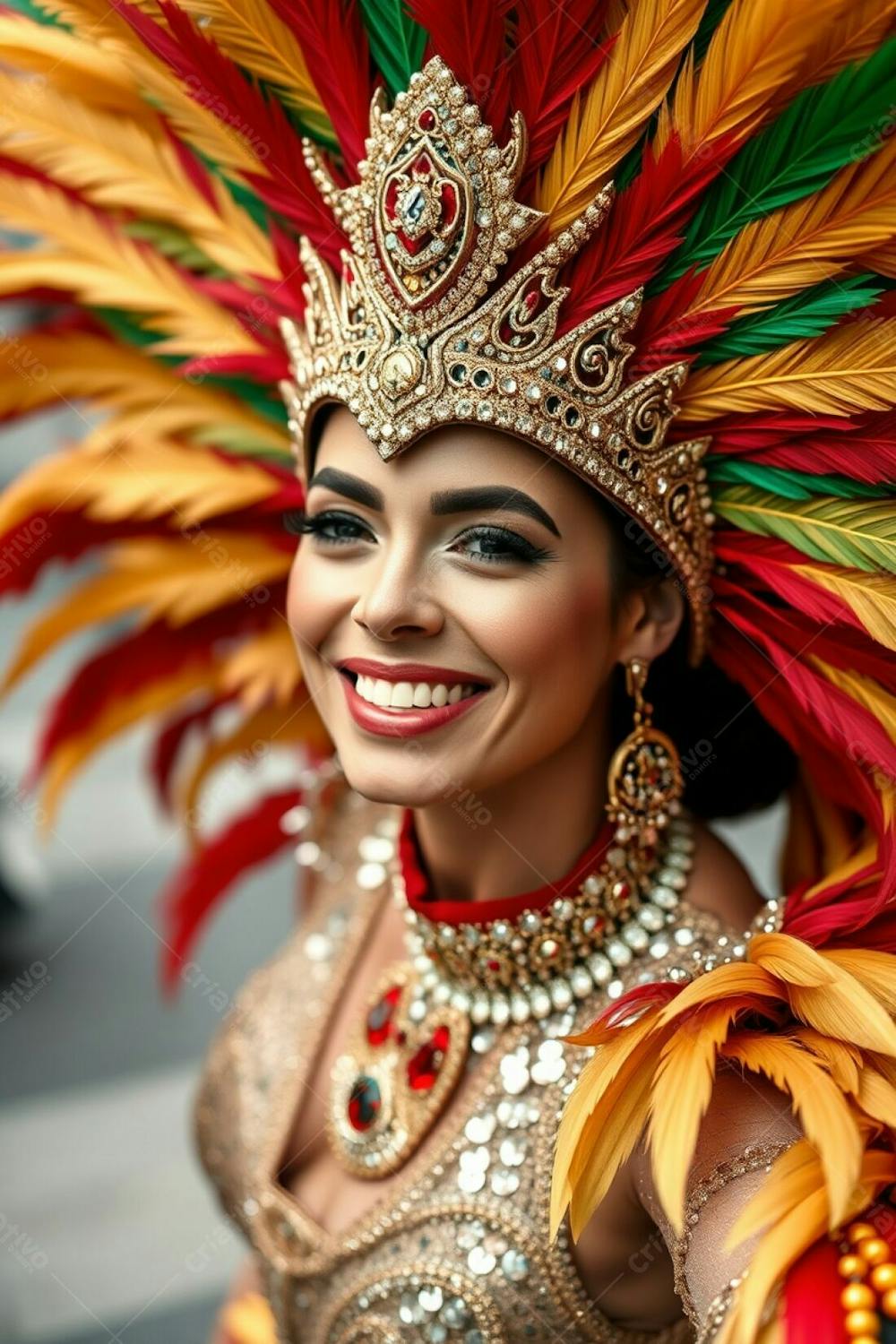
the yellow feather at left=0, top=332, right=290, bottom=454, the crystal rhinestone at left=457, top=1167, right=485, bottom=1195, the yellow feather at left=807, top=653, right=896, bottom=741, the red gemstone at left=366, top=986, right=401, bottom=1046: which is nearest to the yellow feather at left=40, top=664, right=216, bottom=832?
the yellow feather at left=0, top=332, right=290, bottom=454

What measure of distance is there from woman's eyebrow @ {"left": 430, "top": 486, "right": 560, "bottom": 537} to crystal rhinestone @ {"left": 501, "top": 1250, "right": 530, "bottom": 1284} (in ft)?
2.07

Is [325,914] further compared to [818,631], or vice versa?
[325,914]

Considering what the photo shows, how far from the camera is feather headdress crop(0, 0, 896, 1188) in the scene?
1.11 metres

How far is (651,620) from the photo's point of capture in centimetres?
132

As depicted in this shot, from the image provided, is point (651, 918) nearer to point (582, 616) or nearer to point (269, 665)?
point (582, 616)

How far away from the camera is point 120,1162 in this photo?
3.02 m

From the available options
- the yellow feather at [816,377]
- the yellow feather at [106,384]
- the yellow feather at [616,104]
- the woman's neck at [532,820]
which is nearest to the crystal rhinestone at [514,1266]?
the woman's neck at [532,820]

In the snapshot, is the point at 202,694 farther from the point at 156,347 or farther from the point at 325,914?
the point at 156,347

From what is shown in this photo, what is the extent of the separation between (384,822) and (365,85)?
83 centimetres

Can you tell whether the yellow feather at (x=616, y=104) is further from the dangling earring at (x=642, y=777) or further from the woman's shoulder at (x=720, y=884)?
the woman's shoulder at (x=720, y=884)

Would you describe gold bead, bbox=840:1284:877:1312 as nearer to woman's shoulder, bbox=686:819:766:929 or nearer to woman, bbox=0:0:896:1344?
woman, bbox=0:0:896:1344

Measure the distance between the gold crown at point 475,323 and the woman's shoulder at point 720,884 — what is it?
0.35 m

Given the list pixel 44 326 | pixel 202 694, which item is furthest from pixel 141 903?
pixel 44 326

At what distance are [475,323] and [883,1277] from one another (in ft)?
2.50
